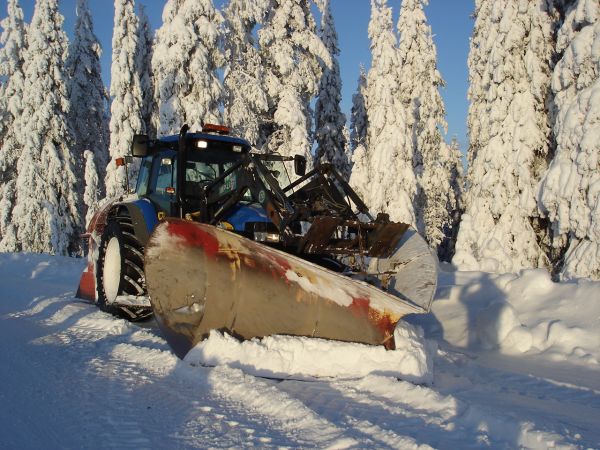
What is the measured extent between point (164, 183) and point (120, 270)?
3.96ft

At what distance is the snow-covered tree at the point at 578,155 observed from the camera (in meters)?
10.6

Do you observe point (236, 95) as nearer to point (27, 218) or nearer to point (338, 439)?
point (27, 218)

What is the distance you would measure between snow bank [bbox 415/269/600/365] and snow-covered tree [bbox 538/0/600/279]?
12.5 ft

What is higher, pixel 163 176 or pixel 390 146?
pixel 390 146

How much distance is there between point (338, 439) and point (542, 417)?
1584 mm

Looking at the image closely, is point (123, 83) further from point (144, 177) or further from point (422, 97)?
point (144, 177)

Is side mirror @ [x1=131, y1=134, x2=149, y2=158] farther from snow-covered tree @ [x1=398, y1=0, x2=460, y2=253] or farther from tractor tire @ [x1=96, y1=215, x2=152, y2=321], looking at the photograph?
snow-covered tree @ [x1=398, y1=0, x2=460, y2=253]

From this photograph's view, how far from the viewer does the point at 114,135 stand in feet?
86.6

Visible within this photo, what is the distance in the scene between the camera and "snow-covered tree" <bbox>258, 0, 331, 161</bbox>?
21.2m

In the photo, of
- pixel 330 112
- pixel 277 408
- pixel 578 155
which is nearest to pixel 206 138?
pixel 277 408

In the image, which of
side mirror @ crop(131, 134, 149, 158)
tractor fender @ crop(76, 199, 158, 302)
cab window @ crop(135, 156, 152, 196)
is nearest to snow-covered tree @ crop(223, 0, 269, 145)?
tractor fender @ crop(76, 199, 158, 302)

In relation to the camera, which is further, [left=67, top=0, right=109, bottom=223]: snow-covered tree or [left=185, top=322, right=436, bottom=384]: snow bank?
[left=67, top=0, right=109, bottom=223]: snow-covered tree

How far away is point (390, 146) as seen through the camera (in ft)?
79.7

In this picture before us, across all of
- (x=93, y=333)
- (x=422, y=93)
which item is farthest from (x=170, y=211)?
(x=422, y=93)
